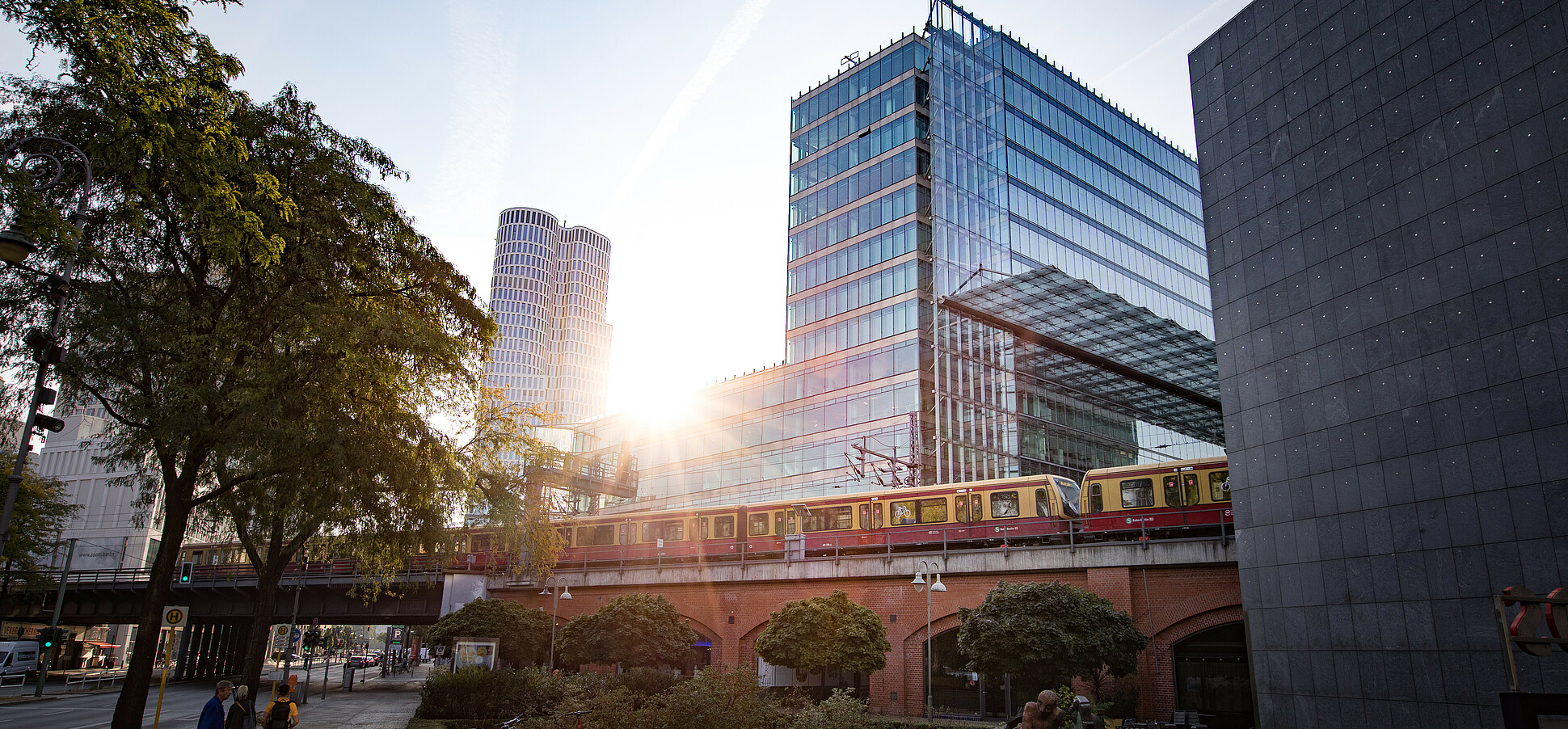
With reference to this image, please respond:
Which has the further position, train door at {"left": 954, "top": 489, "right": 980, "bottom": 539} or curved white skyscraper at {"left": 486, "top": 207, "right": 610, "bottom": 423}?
curved white skyscraper at {"left": 486, "top": 207, "right": 610, "bottom": 423}

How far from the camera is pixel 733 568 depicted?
3562 centimetres

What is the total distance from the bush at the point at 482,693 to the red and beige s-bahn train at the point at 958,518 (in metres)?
12.7

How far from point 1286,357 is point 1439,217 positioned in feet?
12.9

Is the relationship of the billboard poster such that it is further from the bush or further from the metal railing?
the metal railing

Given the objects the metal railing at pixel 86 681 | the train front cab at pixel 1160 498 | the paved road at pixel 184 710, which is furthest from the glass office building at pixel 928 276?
the metal railing at pixel 86 681

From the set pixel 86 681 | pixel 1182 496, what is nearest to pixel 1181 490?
pixel 1182 496

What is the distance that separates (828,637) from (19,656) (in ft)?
161

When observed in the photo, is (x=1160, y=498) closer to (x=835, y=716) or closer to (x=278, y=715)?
(x=835, y=716)

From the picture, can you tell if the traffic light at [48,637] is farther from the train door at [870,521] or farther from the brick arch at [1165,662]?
the brick arch at [1165,662]

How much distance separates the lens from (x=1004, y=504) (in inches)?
1220

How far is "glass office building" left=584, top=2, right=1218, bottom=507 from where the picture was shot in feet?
175

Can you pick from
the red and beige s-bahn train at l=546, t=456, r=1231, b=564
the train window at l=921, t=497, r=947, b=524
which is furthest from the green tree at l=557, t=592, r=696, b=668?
the train window at l=921, t=497, r=947, b=524

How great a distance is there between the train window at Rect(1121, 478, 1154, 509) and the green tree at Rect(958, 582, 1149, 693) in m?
5.55

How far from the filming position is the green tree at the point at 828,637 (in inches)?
1064
